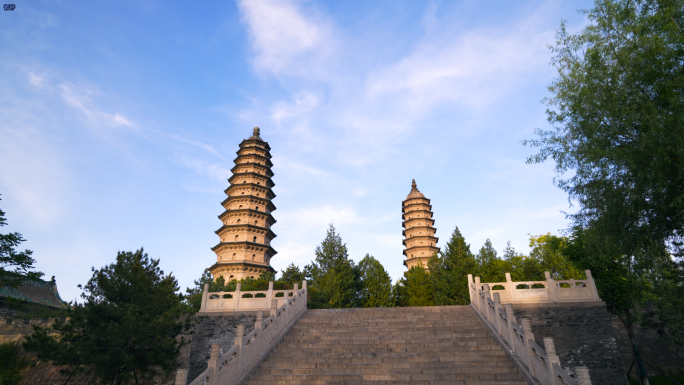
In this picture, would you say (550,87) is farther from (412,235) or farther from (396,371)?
(412,235)

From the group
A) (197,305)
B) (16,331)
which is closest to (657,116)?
(197,305)

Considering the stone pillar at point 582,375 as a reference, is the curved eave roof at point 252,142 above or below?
above

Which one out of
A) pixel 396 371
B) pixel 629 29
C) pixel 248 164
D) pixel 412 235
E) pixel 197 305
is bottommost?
pixel 396 371

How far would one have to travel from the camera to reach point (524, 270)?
69.9ft

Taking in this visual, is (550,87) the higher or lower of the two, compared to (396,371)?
higher

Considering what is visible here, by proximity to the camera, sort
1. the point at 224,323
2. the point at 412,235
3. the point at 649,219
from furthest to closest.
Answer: the point at 412,235 < the point at 224,323 < the point at 649,219

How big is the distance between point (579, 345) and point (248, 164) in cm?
2688

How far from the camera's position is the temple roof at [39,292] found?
20219 mm

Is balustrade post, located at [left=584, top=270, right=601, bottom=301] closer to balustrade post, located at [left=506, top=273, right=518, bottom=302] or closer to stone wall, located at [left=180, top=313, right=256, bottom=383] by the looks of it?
balustrade post, located at [left=506, top=273, right=518, bottom=302]

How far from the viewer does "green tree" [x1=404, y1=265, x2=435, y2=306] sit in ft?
66.2

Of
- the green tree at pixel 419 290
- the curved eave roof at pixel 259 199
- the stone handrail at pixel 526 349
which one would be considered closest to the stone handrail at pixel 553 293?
the stone handrail at pixel 526 349

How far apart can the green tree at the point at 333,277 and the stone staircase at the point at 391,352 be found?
6797mm

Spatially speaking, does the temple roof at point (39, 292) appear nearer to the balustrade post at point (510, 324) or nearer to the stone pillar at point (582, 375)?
the balustrade post at point (510, 324)

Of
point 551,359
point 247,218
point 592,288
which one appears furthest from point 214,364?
point 247,218
